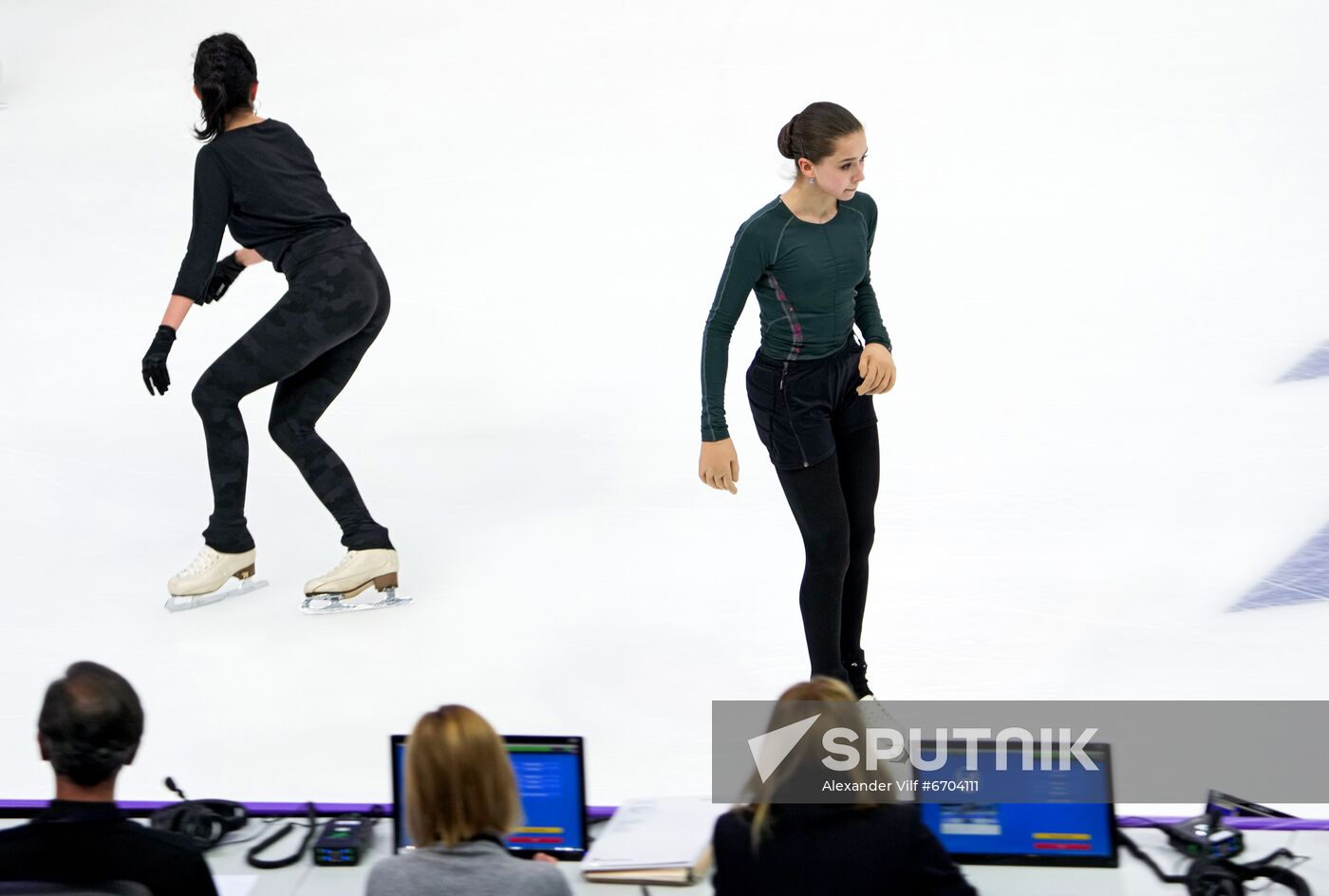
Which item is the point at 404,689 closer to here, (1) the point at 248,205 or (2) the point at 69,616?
(2) the point at 69,616

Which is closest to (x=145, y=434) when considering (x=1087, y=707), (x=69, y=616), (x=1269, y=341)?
(x=69, y=616)

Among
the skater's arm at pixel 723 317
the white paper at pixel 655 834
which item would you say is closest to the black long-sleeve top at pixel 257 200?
the skater's arm at pixel 723 317

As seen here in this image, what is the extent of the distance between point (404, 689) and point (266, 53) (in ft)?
11.8

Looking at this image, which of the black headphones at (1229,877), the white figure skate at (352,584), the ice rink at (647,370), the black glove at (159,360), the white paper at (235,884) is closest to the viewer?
the black headphones at (1229,877)

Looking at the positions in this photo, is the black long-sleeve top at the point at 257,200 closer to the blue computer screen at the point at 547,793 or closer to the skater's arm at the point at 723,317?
the skater's arm at the point at 723,317

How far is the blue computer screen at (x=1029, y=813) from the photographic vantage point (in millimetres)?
2023

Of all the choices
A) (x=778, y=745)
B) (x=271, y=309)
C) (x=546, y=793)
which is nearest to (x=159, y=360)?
(x=271, y=309)

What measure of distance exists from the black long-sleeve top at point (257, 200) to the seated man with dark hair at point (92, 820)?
6.08 ft


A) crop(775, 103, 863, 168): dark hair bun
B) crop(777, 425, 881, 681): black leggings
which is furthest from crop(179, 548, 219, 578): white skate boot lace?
crop(775, 103, 863, 168): dark hair bun

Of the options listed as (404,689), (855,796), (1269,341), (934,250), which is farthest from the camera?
(934,250)

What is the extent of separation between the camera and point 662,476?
4070 mm

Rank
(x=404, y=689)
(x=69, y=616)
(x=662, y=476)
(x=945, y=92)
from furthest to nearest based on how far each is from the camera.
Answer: (x=945, y=92) < (x=662, y=476) < (x=69, y=616) < (x=404, y=689)

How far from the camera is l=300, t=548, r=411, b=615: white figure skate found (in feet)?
11.6

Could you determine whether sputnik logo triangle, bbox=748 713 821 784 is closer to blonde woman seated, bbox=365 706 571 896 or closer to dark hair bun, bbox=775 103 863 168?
blonde woman seated, bbox=365 706 571 896
